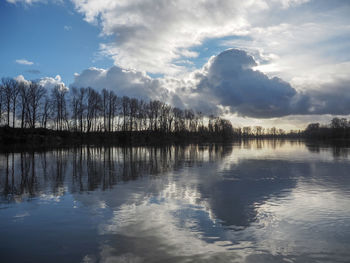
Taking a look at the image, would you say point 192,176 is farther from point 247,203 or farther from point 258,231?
point 258,231

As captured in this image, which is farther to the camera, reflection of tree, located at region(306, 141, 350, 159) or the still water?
reflection of tree, located at region(306, 141, 350, 159)

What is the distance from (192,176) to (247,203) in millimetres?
6407

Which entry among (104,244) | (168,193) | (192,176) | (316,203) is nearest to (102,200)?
(168,193)

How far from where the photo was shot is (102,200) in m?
10.3

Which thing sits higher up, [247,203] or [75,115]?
[75,115]

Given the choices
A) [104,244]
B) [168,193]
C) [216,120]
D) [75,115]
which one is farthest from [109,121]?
[216,120]

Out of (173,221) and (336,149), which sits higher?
(173,221)

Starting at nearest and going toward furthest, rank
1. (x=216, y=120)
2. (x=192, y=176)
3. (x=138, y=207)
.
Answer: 1. (x=138, y=207)
2. (x=192, y=176)
3. (x=216, y=120)

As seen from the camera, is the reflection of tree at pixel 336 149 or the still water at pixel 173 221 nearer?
the still water at pixel 173 221

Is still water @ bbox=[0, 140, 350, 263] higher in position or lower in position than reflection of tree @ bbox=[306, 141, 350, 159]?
higher

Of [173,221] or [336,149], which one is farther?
[336,149]

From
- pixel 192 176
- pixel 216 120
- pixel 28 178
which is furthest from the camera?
pixel 216 120

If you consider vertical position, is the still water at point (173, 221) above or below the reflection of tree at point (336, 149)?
above

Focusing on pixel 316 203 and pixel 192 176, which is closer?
pixel 316 203
